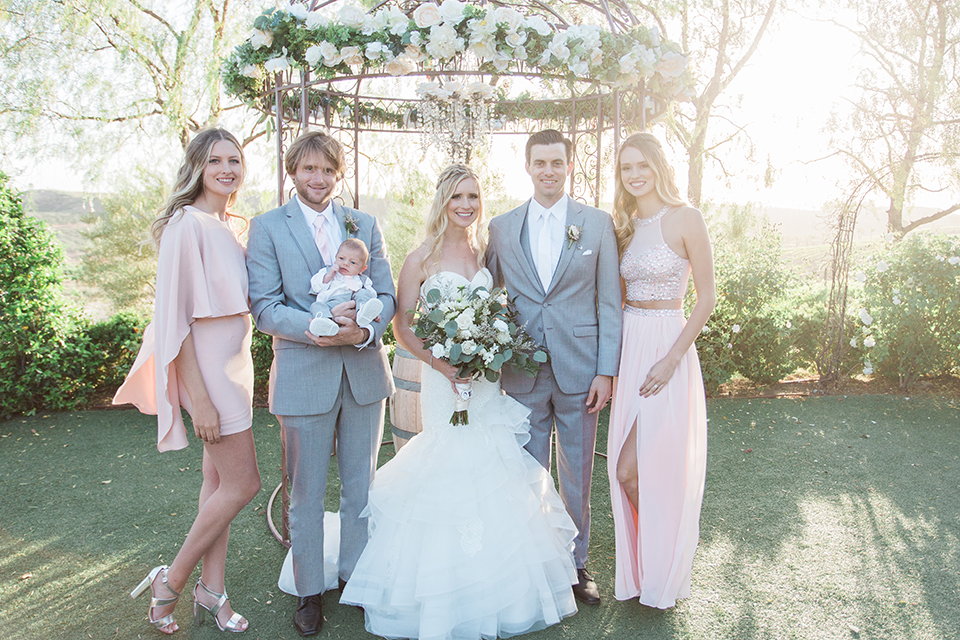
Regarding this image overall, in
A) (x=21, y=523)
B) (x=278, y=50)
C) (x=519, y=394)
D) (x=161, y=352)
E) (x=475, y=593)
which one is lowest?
(x=21, y=523)

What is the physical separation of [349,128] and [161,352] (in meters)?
4.96

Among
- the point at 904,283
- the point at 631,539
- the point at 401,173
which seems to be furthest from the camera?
the point at 401,173

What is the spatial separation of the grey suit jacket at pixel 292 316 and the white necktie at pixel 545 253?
83 centimetres

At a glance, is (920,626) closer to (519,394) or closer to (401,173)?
(519,394)

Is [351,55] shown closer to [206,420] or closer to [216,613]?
[206,420]

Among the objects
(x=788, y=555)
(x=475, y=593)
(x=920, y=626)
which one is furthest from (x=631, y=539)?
(x=920, y=626)

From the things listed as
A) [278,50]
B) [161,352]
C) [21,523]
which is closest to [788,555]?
[161,352]

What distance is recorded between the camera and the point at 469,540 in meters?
2.84

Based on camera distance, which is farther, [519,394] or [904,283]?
[904,283]

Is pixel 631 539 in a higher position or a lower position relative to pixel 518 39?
lower

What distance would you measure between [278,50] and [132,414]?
4.40 metres

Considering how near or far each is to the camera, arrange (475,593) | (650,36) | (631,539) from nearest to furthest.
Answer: (475,593) → (631,539) → (650,36)

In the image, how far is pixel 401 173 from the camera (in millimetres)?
11023

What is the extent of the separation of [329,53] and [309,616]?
3.16m
